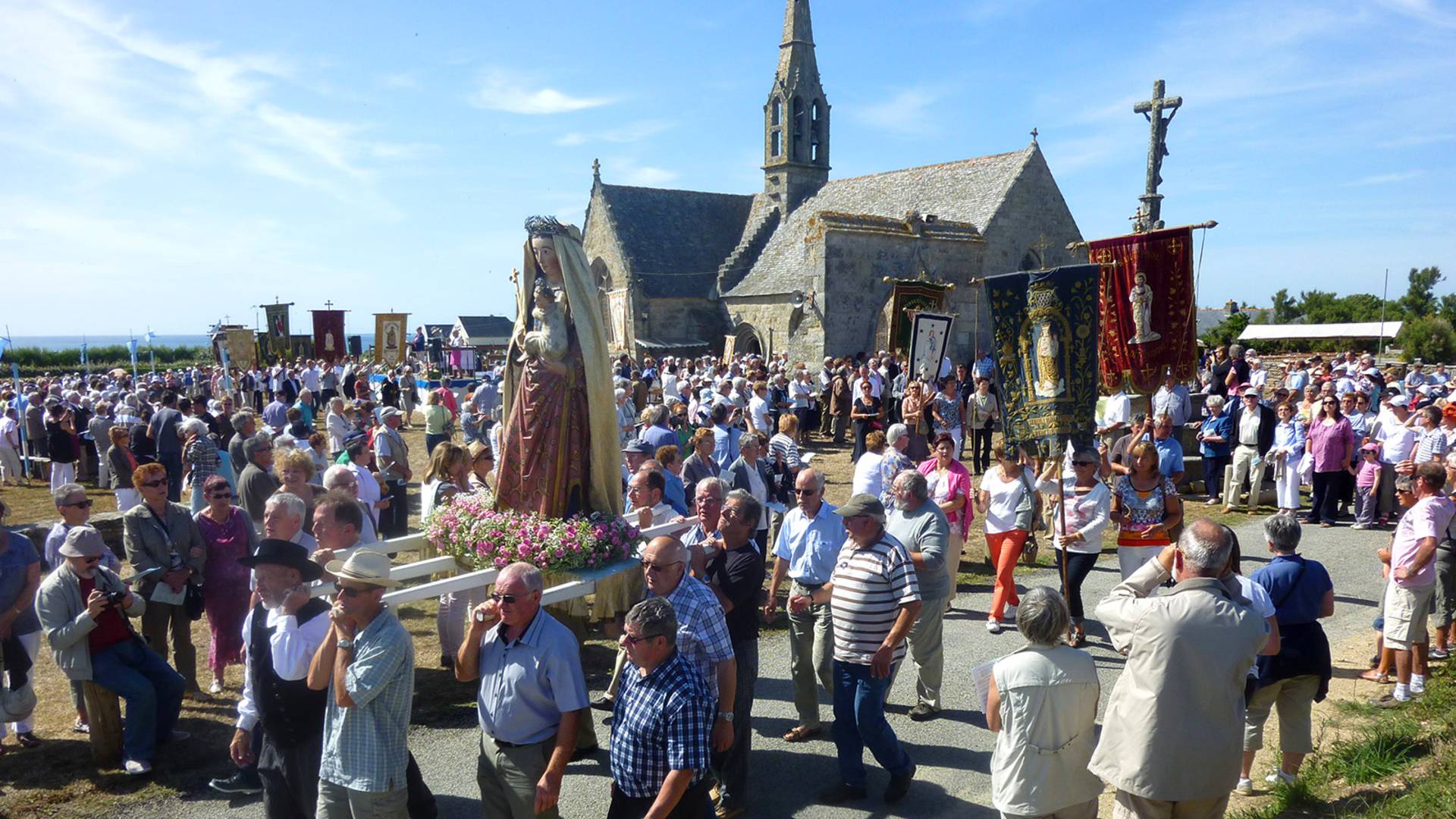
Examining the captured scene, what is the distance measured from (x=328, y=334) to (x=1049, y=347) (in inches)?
1039

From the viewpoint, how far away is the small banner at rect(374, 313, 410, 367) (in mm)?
26453

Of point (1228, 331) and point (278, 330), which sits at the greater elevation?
point (1228, 331)

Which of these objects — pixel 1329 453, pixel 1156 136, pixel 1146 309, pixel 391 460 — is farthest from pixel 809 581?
pixel 1156 136

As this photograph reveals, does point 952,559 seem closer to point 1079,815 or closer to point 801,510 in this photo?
point 801,510

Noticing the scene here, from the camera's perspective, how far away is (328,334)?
2873cm

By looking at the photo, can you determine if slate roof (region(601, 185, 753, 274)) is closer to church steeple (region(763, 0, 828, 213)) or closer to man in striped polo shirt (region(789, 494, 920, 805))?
church steeple (region(763, 0, 828, 213))

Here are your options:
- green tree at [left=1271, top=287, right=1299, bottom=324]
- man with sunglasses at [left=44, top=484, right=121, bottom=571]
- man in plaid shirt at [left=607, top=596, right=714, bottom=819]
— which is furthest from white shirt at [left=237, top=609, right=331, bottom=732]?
green tree at [left=1271, top=287, right=1299, bottom=324]

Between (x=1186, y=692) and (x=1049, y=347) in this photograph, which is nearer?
(x=1186, y=692)

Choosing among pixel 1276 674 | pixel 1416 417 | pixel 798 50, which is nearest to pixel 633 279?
pixel 798 50

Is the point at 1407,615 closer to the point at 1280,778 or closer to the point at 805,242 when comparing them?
the point at 1280,778

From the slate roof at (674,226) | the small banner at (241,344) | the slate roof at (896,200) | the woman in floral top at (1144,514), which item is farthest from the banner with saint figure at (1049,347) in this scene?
the slate roof at (674,226)

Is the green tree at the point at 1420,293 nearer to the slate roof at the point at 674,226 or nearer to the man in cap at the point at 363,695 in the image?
the slate roof at the point at 674,226

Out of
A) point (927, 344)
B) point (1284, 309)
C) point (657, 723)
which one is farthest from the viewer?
point (1284, 309)

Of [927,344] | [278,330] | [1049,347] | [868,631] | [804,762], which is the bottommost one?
[804,762]
